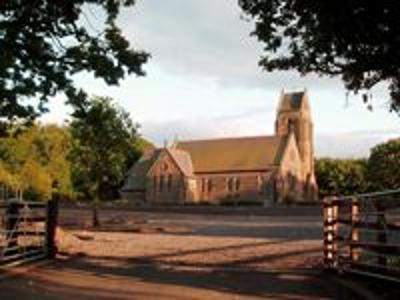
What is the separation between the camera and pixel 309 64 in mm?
16594

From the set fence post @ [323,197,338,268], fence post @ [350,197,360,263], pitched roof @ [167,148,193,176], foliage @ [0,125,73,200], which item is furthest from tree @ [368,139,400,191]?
fence post @ [350,197,360,263]

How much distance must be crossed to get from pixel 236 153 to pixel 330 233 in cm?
11476

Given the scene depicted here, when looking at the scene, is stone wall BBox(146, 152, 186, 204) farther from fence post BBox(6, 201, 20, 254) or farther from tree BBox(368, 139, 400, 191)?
fence post BBox(6, 201, 20, 254)

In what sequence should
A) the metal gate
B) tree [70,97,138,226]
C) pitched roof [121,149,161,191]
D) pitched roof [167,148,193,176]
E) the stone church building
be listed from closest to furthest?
the metal gate
tree [70,97,138,226]
the stone church building
pitched roof [167,148,193,176]
pitched roof [121,149,161,191]

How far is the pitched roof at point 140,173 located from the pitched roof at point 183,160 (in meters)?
2.48

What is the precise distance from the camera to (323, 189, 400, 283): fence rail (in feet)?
45.6

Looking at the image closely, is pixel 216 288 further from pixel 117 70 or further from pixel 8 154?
pixel 8 154

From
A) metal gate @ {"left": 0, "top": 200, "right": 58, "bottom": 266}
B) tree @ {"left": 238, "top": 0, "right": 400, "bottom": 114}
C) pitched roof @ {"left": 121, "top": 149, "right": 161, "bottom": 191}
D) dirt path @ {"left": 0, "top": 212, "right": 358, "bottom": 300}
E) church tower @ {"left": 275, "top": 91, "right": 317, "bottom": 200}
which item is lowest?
dirt path @ {"left": 0, "top": 212, "right": 358, "bottom": 300}

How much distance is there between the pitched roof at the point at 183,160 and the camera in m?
132

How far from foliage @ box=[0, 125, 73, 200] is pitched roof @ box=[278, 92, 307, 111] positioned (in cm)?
5031

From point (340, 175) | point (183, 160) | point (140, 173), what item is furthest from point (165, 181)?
point (340, 175)

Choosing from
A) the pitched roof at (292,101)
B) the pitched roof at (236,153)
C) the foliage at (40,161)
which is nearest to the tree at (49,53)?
the foliage at (40,161)

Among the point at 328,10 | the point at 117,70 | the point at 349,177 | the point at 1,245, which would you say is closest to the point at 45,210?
the point at 1,245

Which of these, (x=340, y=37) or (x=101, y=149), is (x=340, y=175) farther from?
(x=340, y=37)
